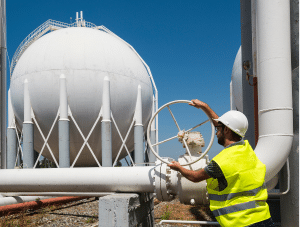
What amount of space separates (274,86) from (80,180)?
117 inches

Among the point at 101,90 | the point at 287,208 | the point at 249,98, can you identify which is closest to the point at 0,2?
the point at 101,90

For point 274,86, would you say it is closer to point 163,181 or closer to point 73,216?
point 163,181

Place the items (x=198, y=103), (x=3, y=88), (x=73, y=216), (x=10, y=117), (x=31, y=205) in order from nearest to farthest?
1. (x=198, y=103)
2. (x=73, y=216)
3. (x=31, y=205)
4. (x=10, y=117)
5. (x=3, y=88)

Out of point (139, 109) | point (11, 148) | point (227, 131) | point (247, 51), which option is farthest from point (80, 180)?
point (11, 148)

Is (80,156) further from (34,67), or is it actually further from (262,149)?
(262,149)

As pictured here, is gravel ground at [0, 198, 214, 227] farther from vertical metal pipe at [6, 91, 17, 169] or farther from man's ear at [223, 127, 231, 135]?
man's ear at [223, 127, 231, 135]

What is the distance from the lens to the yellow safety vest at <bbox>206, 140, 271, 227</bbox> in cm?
217

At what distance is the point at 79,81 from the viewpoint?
844 centimetres

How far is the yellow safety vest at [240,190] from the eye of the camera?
2174 millimetres

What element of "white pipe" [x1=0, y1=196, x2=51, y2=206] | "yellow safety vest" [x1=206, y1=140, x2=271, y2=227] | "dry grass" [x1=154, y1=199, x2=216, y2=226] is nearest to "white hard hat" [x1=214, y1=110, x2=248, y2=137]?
"yellow safety vest" [x1=206, y1=140, x2=271, y2=227]

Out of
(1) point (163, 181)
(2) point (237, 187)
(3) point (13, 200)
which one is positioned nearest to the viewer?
(2) point (237, 187)

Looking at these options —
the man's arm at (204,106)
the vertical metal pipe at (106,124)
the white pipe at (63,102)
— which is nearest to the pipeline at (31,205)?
the vertical metal pipe at (106,124)

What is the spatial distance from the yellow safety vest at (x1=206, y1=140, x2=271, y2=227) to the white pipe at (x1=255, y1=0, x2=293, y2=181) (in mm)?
1059

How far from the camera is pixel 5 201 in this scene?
6176mm
